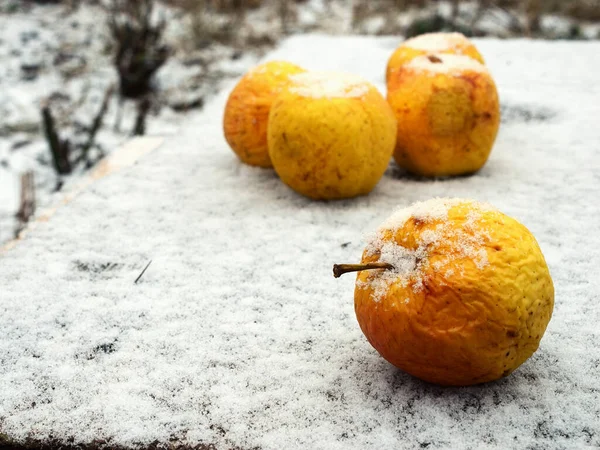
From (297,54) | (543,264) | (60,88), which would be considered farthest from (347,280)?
(60,88)

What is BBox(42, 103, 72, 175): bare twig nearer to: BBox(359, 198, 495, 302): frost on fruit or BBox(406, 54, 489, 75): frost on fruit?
BBox(406, 54, 489, 75): frost on fruit

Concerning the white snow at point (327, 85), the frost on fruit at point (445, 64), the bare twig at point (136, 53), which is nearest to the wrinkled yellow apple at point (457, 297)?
the white snow at point (327, 85)

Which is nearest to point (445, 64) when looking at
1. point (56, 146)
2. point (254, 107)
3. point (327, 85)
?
point (327, 85)

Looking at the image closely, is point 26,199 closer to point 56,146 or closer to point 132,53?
point 56,146

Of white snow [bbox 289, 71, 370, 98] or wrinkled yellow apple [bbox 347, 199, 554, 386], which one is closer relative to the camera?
wrinkled yellow apple [bbox 347, 199, 554, 386]

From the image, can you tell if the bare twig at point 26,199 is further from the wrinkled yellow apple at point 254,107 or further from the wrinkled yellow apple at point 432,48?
the wrinkled yellow apple at point 432,48

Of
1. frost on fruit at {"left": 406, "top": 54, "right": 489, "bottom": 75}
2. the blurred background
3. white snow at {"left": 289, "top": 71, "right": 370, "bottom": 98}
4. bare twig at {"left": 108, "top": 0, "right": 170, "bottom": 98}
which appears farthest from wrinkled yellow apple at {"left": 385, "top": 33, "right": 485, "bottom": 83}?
bare twig at {"left": 108, "top": 0, "right": 170, "bottom": 98}

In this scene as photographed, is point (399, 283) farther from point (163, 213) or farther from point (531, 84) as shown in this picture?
point (531, 84)
